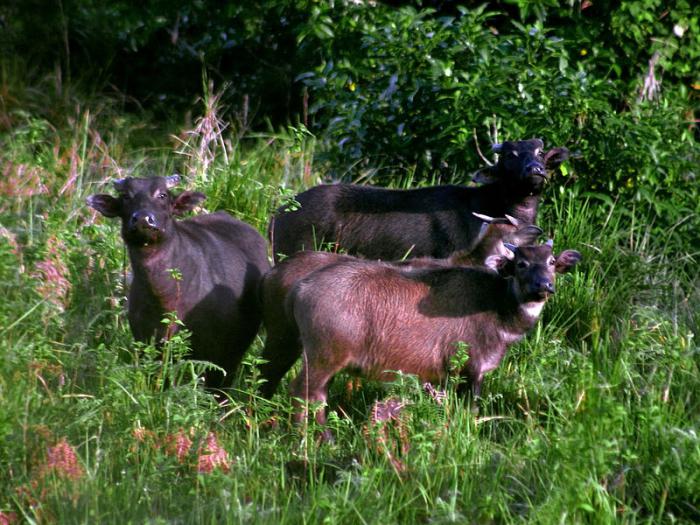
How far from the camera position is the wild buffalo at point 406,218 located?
30.3ft

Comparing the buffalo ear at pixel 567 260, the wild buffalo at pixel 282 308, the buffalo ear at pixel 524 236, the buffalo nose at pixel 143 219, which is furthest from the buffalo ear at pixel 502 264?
the buffalo nose at pixel 143 219

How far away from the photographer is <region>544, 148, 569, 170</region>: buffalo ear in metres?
9.12

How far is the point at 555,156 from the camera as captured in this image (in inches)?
362

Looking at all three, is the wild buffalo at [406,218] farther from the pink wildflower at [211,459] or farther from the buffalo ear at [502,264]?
the pink wildflower at [211,459]

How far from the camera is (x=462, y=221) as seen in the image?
9266mm

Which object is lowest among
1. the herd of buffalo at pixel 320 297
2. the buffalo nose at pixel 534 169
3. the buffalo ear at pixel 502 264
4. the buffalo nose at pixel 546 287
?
the herd of buffalo at pixel 320 297

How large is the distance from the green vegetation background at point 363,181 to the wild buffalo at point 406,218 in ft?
1.23

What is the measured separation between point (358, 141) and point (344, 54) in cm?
88

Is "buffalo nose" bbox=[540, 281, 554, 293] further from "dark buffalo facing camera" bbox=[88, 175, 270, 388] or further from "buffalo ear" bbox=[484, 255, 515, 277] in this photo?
"dark buffalo facing camera" bbox=[88, 175, 270, 388]

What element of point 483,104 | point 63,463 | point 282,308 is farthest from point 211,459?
point 483,104

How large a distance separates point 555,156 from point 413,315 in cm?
240

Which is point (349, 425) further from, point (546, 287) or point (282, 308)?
point (546, 287)

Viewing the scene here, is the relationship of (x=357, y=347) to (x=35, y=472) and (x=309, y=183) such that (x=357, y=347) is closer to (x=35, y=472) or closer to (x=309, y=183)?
(x=35, y=472)

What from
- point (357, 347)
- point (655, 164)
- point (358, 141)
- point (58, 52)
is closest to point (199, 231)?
point (357, 347)
